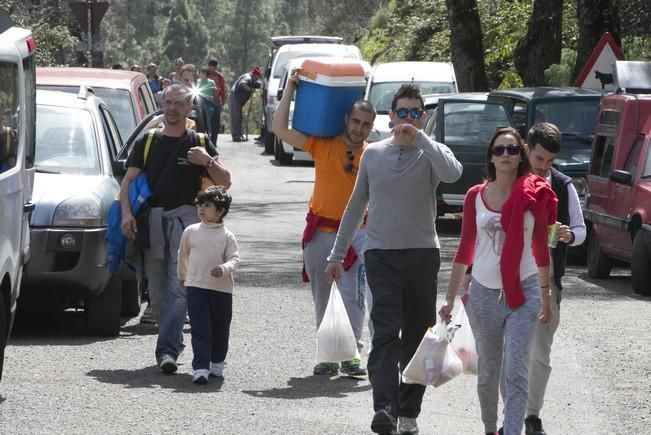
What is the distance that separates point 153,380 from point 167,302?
0.69 m

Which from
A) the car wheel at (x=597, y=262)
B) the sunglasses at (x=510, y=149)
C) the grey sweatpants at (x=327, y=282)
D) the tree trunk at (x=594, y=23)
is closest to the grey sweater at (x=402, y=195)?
the sunglasses at (x=510, y=149)

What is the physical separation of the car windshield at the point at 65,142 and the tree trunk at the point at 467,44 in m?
17.4

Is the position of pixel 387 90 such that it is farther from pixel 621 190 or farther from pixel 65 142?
pixel 65 142

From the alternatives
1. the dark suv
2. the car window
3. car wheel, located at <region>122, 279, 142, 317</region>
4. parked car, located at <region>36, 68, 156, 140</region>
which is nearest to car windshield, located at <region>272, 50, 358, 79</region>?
the dark suv

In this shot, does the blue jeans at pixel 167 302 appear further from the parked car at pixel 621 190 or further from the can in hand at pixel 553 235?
the parked car at pixel 621 190

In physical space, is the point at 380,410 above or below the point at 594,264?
above

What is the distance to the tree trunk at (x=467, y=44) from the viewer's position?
1147 inches

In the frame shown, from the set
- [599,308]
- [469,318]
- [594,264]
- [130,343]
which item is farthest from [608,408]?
[594,264]

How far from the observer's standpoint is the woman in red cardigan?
7.30 meters

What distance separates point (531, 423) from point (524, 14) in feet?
97.9

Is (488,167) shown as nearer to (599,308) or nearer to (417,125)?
(417,125)

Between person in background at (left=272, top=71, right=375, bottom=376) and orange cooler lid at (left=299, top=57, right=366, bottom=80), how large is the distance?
0.35 feet

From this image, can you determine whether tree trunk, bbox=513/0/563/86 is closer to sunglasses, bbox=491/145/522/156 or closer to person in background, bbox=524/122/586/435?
person in background, bbox=524/122/586/435

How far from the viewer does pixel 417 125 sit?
8055mm
